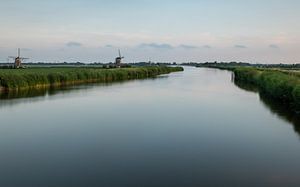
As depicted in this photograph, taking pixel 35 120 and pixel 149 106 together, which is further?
pixel 149 106

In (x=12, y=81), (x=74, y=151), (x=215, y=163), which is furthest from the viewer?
(x=12, y=81)

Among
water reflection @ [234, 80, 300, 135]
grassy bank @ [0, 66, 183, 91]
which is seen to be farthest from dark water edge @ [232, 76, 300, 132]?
grassy bank @ [0, 66, 183, 91]

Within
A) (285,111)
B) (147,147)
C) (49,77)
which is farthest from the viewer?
(49,77)

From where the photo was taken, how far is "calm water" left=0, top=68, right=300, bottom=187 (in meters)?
7.44

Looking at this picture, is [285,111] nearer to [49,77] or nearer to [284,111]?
[284,111]

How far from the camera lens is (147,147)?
32.6ft

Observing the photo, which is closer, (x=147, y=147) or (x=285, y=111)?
(x=147, y=147)

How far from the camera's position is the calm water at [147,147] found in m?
7.44

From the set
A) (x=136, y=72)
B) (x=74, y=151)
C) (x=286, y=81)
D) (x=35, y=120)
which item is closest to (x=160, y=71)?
(x=136, y=72)

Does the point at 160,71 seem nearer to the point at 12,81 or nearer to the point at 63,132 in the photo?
the point at 12,81

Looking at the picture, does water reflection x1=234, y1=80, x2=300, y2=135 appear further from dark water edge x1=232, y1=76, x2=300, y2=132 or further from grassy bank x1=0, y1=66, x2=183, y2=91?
grassy bank x1=0, y1=66, x2=183, y2=91

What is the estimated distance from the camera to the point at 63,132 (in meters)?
12.0

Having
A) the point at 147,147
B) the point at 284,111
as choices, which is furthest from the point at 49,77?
the point at 147,147

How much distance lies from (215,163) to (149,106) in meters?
10.4
